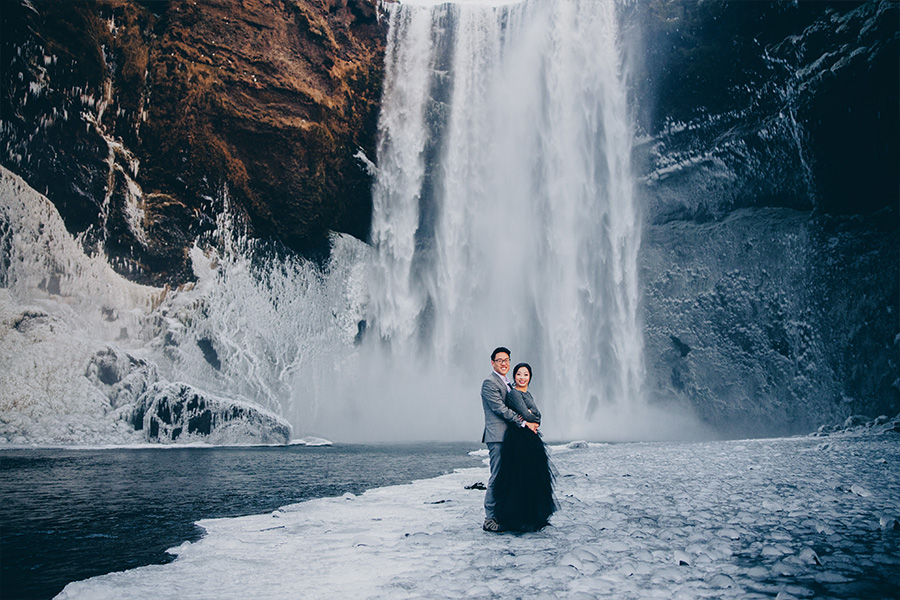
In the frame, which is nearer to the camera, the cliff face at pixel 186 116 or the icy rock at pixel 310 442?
the icy rock at pixel 310 442

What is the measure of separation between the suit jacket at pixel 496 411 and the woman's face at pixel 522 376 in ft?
0.48

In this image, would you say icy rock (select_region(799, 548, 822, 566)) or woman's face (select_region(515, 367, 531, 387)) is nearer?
icy rock (select_region(799, 548, 822, 566))

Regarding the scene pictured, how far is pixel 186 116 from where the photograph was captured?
21.3 meters

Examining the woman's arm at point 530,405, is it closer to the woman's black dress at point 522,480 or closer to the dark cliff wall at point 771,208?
the woman's black dress at point 522,480

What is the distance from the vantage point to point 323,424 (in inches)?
891

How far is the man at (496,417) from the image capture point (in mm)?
4215

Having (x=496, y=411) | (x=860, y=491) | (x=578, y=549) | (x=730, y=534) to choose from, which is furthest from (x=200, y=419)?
(x=860, y=491)

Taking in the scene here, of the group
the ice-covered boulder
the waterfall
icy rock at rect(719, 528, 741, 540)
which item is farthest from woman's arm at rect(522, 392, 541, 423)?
the waterfall

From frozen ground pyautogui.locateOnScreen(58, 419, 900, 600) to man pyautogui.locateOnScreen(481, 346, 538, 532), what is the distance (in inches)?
9.5

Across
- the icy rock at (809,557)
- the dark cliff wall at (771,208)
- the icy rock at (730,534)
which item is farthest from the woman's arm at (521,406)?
the dark cliff wall at (771,208)

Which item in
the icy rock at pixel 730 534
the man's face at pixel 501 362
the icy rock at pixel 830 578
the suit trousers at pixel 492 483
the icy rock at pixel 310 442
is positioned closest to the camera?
the icy rock at pixel 830 578

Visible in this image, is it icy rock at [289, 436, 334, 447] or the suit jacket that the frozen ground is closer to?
the suit jacket

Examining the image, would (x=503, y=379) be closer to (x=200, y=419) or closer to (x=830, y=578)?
(x=830, y=578)

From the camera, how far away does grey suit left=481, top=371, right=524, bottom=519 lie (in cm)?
422
